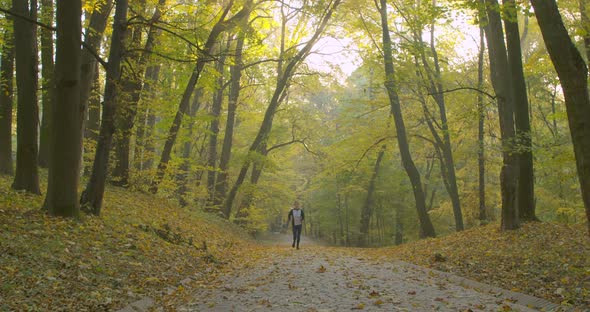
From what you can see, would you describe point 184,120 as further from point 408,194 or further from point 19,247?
point 408,194

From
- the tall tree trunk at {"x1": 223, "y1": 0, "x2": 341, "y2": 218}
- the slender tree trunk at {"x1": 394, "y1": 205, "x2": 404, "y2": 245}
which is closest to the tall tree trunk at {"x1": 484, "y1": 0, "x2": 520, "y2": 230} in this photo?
the tall tree trunk at {"x1": 223, "y1": 0, "x2": 341, "y2": 218}

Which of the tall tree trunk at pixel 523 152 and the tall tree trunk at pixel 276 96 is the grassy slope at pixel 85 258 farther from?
the tall tree trunk at pixel 276 96

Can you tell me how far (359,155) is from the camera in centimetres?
2173

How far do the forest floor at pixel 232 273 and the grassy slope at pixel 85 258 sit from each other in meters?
0.02

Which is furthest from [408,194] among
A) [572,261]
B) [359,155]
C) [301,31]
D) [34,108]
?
[34,108]

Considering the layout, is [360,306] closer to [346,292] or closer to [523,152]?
[346,292]

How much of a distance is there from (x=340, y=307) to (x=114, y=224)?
6.12m

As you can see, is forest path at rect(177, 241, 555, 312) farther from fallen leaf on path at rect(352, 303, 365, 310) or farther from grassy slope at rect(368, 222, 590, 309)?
grassy slope at rect(368, 222, 590, 309)

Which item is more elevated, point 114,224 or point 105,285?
point 114,224

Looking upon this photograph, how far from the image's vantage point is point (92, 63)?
32.9ft

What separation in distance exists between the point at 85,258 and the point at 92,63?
4.90m

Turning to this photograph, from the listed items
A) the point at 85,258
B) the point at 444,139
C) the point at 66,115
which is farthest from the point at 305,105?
the point at 85,258

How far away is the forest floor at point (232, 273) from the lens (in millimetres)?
5855

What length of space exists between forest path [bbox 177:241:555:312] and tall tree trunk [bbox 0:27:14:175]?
307 inches
